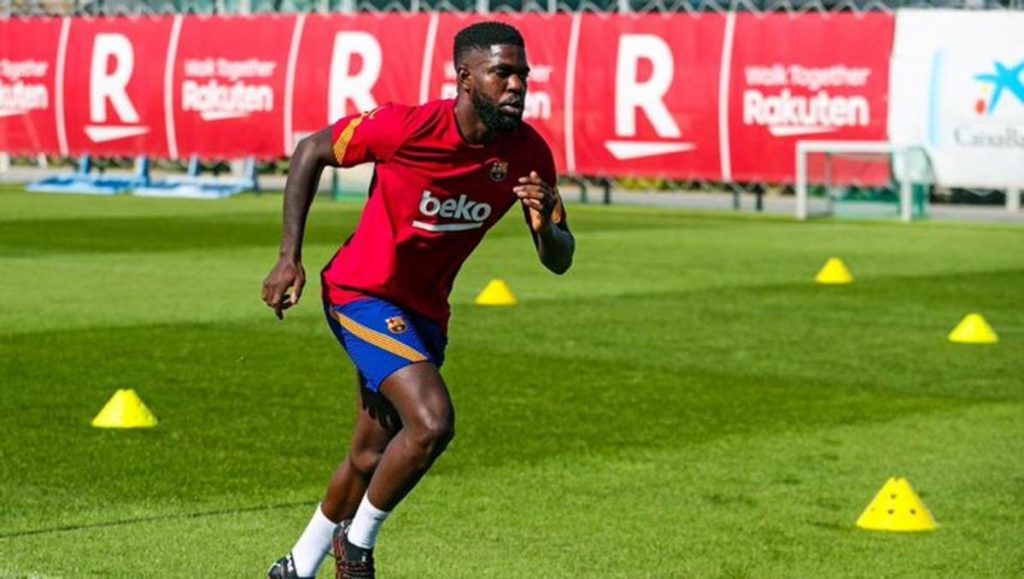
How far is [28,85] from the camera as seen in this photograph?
38.8m

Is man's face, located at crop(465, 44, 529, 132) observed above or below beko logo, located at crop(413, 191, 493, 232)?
above

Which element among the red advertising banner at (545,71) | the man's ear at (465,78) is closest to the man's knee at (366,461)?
the man's ear at (465,78)

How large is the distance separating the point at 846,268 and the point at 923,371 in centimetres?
735

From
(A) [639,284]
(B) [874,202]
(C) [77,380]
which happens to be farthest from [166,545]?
(B) [874,202]

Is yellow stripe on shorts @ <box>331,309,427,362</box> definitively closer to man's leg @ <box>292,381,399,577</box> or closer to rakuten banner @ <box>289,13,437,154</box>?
man's leg @ <box>292,381,399,577</box>

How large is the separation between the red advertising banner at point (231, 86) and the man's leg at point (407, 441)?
2814 cm

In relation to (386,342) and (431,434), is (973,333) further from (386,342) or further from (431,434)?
(431,434)

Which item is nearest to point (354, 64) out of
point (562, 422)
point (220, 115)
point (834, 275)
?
point (220, 115)

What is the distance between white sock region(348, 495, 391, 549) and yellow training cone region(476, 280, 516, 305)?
35.0 ft

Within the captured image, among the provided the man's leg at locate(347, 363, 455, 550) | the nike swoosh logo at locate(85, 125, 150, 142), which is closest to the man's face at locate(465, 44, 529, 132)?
the man's leg at locate(347, 363, 455, 550)

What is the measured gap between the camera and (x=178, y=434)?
38.5ft

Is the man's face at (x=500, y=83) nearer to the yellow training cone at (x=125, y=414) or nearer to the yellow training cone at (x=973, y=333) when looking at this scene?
the yellow training cone at (x=125, y=414)

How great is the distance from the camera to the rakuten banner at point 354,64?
3450 cm

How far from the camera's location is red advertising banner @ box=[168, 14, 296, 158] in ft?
118
